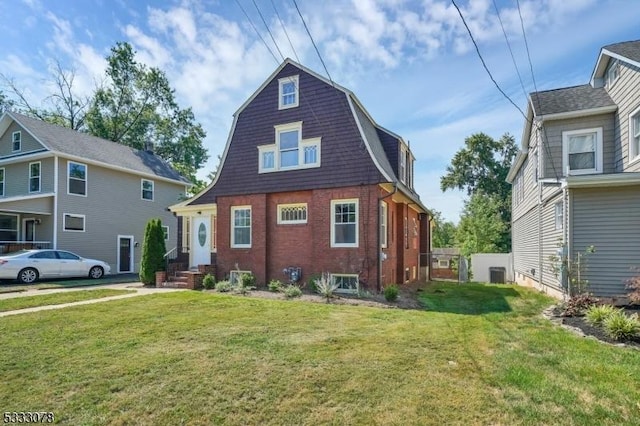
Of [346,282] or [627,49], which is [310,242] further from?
[627,49]

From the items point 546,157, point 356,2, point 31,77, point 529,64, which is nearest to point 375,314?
point 356,2

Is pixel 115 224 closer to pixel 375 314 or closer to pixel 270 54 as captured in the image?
pixel 270 54

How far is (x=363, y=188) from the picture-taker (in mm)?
11766

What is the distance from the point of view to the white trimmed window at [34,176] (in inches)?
756

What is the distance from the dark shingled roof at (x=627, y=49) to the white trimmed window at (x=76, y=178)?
23.2 meters

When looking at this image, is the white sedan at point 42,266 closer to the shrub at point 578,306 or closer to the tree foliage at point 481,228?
the shrub at point 578,306

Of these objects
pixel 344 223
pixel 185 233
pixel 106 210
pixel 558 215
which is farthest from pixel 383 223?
pixel 106 210

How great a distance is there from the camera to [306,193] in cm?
1284

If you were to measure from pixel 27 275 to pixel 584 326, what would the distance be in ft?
59.9

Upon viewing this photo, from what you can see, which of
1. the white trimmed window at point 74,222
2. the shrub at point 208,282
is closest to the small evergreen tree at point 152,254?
the shrub at point 208,282

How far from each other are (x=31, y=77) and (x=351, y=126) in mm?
27214

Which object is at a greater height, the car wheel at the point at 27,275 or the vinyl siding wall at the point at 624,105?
the vinyl siding wall at the point at 624,105

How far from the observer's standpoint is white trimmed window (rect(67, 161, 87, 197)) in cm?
1912

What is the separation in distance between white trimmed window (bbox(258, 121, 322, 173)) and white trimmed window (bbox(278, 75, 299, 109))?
76cm
